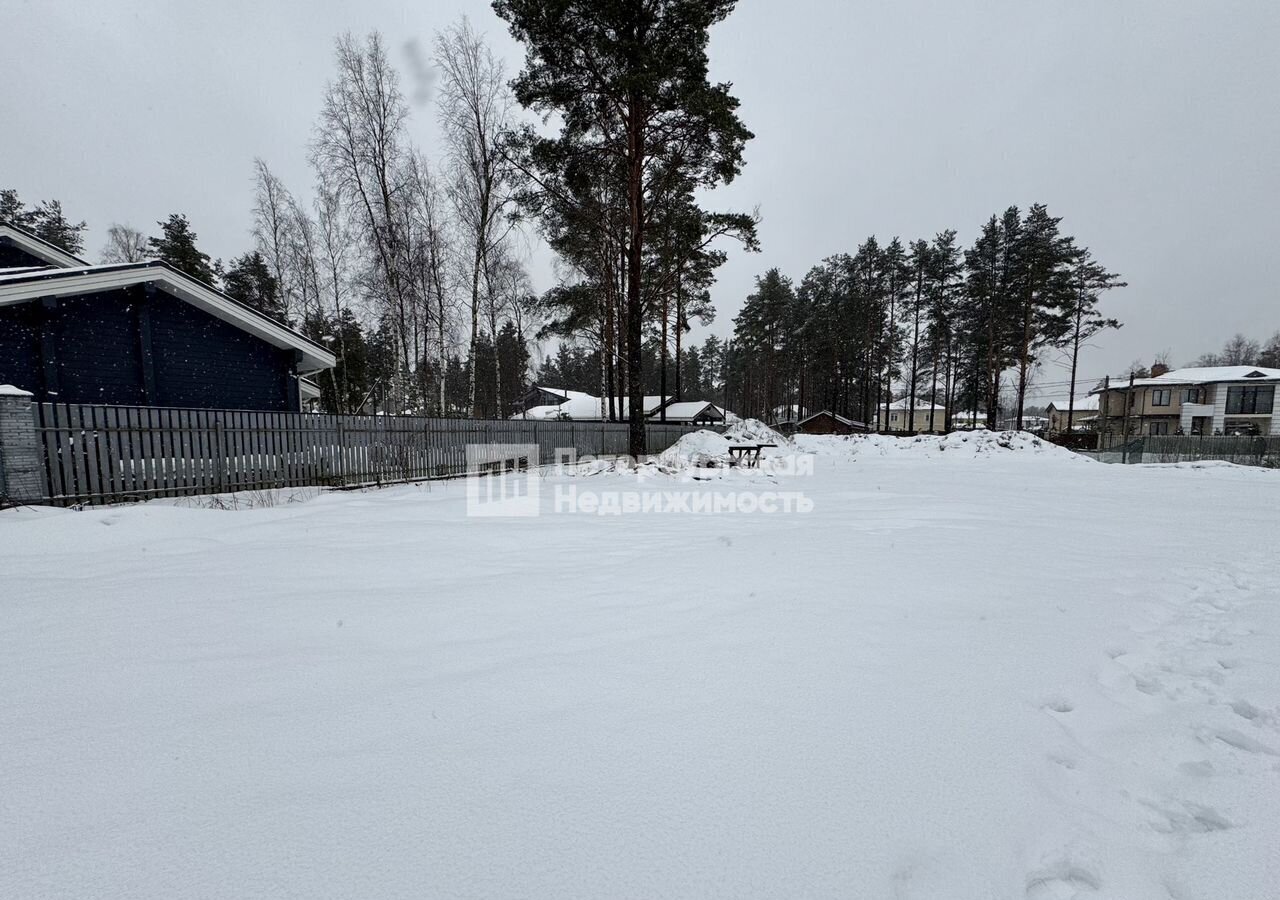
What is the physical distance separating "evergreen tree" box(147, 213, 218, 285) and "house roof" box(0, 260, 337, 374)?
1986 centimetres

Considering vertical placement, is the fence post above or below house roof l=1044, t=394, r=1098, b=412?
below

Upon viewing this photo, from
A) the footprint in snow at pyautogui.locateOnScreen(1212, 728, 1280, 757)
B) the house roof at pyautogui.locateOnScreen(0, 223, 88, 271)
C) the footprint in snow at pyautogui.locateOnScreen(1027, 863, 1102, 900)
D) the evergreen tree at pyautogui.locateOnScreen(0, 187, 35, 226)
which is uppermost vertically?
the evergreen tree at pyautogui.locateOnScreen(0, 187, 35, 226)

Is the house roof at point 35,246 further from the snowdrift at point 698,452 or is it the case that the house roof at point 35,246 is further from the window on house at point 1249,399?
the window on house at point 1249,399

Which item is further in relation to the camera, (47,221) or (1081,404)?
(1081,404)

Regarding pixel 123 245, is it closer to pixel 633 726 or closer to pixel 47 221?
pixel 47 221

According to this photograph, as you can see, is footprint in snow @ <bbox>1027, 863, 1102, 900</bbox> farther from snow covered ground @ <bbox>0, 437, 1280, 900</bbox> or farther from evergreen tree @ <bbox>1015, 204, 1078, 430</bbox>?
evergreen tree @ <bbox>1015, 204, 1078, 430</bbox>

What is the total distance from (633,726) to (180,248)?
35866 millimetres

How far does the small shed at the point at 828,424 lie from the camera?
40594 millimetres

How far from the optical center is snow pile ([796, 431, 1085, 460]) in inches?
740

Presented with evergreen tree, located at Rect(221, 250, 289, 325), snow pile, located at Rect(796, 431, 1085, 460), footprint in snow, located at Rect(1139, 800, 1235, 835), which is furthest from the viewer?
evergreen tree, located at Rect(221, 250, 289, 325)

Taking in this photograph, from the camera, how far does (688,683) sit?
7.44 ft

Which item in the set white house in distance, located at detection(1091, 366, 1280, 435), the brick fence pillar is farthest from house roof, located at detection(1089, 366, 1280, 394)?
the brick fence pillar

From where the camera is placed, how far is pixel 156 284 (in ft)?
32.9

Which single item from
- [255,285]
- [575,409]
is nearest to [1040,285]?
[575,409]
